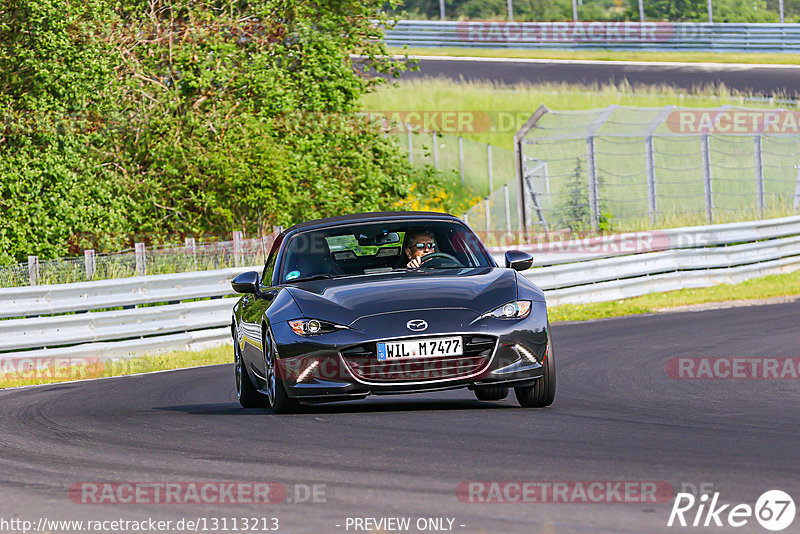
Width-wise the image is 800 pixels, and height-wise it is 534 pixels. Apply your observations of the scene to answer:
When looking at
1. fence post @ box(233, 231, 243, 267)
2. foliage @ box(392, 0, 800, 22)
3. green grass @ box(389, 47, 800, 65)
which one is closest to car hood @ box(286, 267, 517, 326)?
fence post @ box(233, 231, 243, 267)

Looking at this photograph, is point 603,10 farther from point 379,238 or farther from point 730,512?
point 730,512

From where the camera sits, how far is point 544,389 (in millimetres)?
9438

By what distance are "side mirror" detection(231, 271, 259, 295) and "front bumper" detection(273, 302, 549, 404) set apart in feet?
4.97

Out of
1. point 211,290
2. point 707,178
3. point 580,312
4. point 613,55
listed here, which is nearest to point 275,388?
point 211,290

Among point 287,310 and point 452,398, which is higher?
point 287,310

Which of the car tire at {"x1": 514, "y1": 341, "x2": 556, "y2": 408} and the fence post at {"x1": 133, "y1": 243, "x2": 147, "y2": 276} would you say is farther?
the fence post at {"x1": 133, "y1": 243, "x2": 147, "y2": 276}

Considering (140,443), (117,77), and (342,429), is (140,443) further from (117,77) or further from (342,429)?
(117,77)

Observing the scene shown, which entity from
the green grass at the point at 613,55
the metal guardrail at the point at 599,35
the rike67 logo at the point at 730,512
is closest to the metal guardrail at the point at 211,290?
the rike67 logo at the point at 730,512

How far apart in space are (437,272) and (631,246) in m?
13.4

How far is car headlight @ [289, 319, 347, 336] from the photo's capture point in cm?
911

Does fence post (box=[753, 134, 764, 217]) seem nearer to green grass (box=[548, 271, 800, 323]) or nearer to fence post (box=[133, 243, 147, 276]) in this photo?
green grass (box=[548, 271, 800, 323])

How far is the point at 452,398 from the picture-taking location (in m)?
10.8

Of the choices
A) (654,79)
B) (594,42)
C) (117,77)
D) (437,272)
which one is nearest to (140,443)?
(437,272)

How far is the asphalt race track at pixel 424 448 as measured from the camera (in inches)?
235
